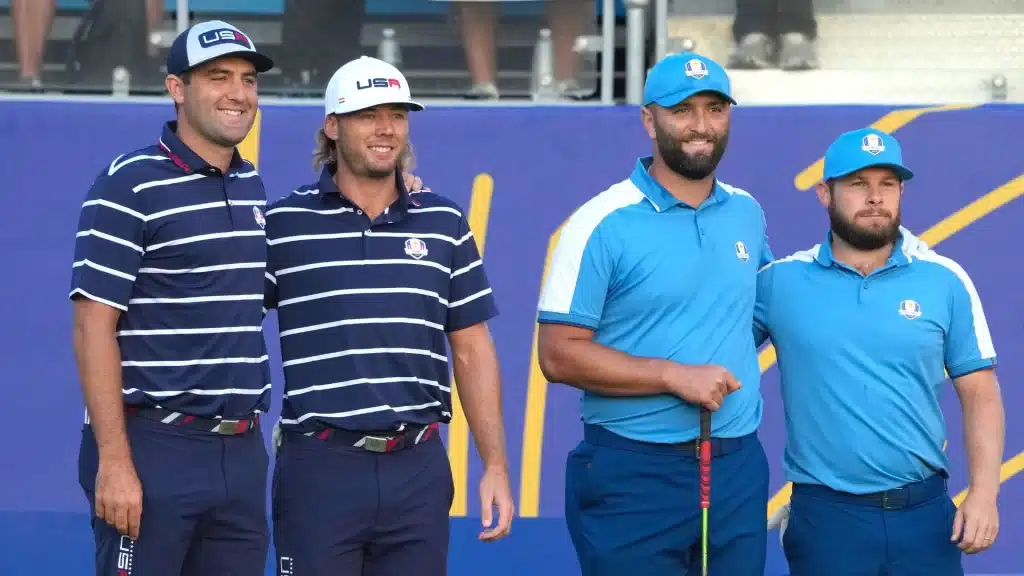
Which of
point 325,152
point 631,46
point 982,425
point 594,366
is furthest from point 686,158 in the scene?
point 631,46

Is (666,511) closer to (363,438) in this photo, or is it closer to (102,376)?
(363,438)

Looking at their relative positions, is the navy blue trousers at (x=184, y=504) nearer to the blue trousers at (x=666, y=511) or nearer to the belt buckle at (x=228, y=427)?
the belt buckle at (x=228, y=427)

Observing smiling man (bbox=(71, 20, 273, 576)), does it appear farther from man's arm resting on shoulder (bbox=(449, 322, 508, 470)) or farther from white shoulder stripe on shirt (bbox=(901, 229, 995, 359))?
white shoulder stripe on shirt (bbox=(901, 229, 995, 359))

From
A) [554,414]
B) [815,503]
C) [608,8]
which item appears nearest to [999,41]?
[608,8]

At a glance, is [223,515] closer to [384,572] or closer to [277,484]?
[277,484]

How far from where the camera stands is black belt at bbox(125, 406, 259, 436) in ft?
11.9

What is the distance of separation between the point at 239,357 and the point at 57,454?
2170mm

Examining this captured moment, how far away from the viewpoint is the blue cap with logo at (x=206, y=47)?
3748 mm

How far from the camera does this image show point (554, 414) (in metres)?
5.58

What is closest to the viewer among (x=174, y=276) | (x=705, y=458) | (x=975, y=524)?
(x=174, y=276)

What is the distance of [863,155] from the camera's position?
399 cm

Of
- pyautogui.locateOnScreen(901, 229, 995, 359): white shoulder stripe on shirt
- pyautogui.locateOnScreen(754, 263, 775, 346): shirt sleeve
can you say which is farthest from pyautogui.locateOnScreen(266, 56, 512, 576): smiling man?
pyautogui.locateOnScreen(901, 229, 995, 359): white shoulder stripe on shirt

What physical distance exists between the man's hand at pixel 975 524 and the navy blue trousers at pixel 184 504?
1.81 metres

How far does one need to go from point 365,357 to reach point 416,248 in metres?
0.31
